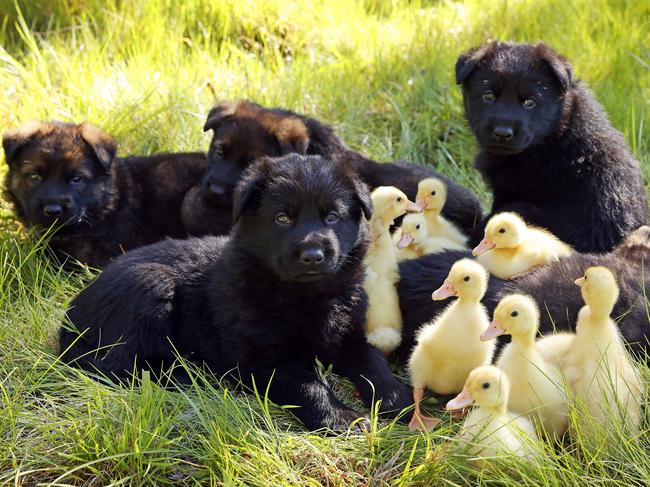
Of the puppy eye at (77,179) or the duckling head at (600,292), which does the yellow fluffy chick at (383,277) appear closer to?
the duckling head at (600,292)

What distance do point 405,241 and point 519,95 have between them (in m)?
1.16

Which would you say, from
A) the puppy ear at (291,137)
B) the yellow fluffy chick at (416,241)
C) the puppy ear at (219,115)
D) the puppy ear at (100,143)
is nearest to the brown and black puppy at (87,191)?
the puppy ear at (100,143)

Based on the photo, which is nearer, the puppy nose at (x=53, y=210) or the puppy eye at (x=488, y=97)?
the puppy eye at (x=488, y=97)

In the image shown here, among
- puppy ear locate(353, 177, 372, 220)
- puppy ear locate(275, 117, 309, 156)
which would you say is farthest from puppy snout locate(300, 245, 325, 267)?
puppy ear locate(275, 117, 309, 156)

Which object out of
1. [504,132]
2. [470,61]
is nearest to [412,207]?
[504,132]

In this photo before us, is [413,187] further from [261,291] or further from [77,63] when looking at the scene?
[77,63]

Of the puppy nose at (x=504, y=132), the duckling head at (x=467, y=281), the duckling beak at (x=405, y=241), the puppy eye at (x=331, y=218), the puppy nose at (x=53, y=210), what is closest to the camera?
the duckling head at (x=467, y=281)

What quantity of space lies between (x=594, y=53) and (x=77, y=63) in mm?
3972

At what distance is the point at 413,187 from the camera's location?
5.46 metres

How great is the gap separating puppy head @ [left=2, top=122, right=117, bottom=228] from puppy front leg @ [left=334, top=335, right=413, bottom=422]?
2.23m

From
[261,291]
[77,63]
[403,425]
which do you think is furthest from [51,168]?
[403,425]

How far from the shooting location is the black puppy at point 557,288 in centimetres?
385

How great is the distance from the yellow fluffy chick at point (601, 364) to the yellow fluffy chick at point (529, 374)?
0.09m

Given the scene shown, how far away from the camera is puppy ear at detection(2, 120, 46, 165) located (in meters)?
5.40
